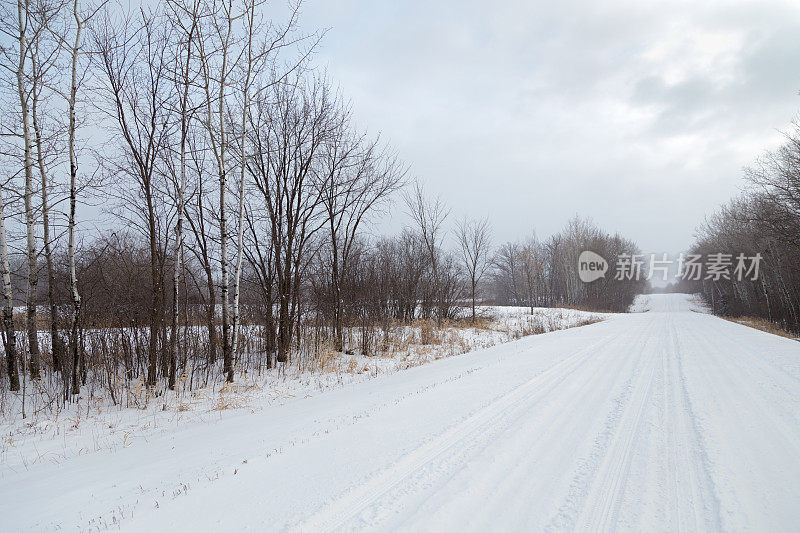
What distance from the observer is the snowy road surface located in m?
2.19

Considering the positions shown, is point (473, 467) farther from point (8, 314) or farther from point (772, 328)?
point (772, 328)

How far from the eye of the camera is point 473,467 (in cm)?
274

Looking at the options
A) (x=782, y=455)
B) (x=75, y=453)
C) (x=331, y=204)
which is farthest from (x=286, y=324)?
(x=782, y=455)

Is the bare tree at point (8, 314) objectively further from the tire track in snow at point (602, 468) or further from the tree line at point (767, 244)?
the tree line at point (767, 244)

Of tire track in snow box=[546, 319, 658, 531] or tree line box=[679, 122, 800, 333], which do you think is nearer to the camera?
tire track in snow box=[546, 319, 658, 531]

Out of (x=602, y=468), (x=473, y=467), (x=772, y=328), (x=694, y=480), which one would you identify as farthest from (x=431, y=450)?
(x=772, y=328)

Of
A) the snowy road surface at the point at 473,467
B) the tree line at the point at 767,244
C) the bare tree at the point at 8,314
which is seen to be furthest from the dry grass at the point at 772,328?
the bare tree at the point at 8,314

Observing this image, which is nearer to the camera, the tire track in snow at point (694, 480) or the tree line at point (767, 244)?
the tire track in snow at point (694, 480)

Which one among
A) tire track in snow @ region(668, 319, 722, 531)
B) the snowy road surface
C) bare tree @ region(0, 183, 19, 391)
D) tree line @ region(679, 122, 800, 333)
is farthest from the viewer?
tree line @ region(679, 122, 800, 333)

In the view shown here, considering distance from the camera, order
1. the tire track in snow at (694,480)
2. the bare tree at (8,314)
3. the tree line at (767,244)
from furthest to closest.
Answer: the tree line at (767,244)
the bare tree at (8,314)
the tire track in snow at (694,480)

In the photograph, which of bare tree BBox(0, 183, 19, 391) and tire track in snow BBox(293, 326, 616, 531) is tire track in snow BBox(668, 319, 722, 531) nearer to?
tire track in snow BBox(293, 326, 616, 531)

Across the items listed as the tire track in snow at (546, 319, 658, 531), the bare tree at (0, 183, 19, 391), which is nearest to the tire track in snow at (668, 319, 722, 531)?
the tire track in snow at (546, 319, 658, 531)

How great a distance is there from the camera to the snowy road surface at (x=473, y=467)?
2.19 m

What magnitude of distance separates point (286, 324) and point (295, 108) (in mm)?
6167
